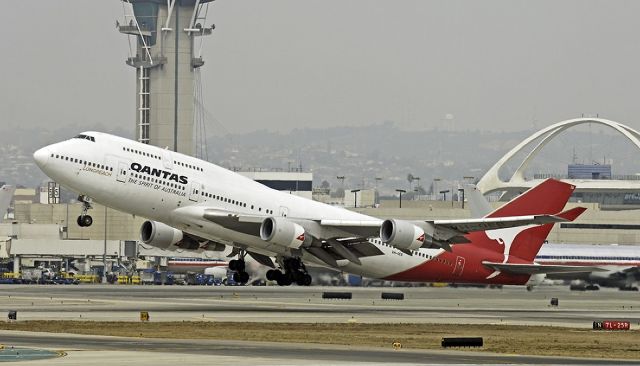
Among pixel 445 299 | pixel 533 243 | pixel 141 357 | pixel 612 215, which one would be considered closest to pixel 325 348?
pixel 141 357

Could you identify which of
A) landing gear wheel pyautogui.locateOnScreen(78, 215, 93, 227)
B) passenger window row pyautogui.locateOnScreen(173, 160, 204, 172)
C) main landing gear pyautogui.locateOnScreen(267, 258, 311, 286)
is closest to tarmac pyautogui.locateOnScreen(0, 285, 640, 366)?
main landing gear pyautogui.locateOnScreen(267, 258, 311, 286)

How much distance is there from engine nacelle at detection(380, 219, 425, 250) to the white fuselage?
439cm

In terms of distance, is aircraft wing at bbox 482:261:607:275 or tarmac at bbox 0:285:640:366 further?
aircraft wing at bbox 482:261:607:275

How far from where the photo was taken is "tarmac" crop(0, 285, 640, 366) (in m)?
41.6

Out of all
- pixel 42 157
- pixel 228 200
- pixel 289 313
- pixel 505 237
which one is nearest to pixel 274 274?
pixel 289 313

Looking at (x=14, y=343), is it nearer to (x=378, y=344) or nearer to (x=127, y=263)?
(x=378, y=344)

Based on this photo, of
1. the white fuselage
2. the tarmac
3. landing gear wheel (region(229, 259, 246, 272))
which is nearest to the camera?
the tarmac

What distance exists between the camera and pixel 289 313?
234 ft

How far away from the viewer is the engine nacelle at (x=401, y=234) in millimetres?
67562

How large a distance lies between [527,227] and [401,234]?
1496cm

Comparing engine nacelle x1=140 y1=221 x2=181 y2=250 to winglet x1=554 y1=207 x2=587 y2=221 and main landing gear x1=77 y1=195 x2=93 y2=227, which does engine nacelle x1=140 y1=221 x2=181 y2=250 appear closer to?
main landing gear x1=77 y1=195 x2=93 y2=227

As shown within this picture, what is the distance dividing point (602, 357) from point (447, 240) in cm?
A: 2608

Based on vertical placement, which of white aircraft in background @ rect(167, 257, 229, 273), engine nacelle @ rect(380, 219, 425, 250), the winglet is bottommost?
white aircraft in background @ rect(167, 257, 229, 273)

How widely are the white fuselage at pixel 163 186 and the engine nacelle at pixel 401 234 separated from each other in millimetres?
4394
